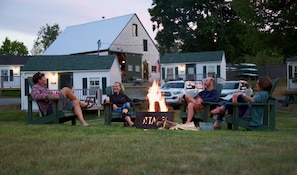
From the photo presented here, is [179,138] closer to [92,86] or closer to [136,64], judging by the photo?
[92,86]

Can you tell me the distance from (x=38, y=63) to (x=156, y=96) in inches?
738

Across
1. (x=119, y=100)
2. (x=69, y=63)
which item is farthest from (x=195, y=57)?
(x=119, y=100)

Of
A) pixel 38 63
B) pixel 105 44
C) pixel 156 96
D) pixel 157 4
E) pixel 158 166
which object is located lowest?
pixel 158 166

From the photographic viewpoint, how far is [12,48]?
7088 centimetres

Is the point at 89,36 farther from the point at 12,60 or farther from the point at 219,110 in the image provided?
the point at 219,110

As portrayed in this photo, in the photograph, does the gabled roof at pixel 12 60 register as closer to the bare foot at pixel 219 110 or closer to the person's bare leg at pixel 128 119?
the person's bare leg at pixel 128 119

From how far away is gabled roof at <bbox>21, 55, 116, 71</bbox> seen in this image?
2492 centimetres

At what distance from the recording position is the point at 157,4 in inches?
1758

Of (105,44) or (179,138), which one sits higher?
(105,44)

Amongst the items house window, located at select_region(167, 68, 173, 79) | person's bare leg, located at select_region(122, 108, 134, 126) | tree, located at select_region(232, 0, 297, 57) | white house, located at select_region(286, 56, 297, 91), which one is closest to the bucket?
person's bare leg, located at select_region(122, 108, 134, 126)

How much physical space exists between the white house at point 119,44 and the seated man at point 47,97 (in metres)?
29.7

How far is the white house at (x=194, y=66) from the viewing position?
35844 millimetres

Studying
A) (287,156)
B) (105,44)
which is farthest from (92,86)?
(287,156)

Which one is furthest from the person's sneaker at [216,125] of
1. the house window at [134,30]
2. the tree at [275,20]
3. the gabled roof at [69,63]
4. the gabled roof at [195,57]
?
the house window at [134,30]
